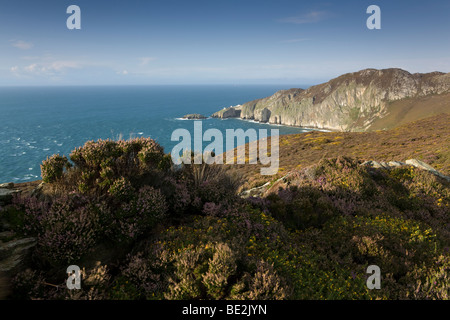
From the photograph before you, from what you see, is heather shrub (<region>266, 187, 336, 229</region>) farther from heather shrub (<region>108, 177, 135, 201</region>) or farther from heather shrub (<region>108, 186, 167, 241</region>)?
heather shrub (<region>108, 177, 135, 201</region>)

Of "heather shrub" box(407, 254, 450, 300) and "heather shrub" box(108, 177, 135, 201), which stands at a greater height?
"heather shrub" box(108, 177, 135, 201)

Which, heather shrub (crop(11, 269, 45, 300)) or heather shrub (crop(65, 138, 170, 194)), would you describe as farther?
heather shrub (crop(65, 138, 170, 194))

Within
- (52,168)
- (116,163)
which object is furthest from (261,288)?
(52,168)

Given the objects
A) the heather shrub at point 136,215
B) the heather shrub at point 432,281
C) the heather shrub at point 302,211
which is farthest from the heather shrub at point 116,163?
the heather shrub at point 432,281

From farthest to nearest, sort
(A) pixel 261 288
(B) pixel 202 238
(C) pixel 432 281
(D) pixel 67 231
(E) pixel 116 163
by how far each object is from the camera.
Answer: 1. (E) pixel 116 163
2. (B) pixel 202 238
3. (C) pixel 432 281
4. (D) pixel 67 231
5. (A) pixel 261 288

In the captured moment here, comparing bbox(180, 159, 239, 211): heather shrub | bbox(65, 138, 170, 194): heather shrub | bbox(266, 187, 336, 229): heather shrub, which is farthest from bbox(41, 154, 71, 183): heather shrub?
bbox(266, 187, 336, 229): heather shrub

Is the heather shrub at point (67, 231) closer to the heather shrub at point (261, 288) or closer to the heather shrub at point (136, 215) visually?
the heather shrub at point (136, 215)

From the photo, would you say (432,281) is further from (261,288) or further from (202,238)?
(202,238)

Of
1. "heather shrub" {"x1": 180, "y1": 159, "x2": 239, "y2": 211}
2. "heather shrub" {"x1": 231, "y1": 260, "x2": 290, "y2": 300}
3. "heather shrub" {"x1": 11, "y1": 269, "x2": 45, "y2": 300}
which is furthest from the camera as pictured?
"heather shrub" {"x1": 180, "y1": 159, "x2": 239, "y2": 211}

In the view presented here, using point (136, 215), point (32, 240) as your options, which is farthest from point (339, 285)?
point (32, 240)
